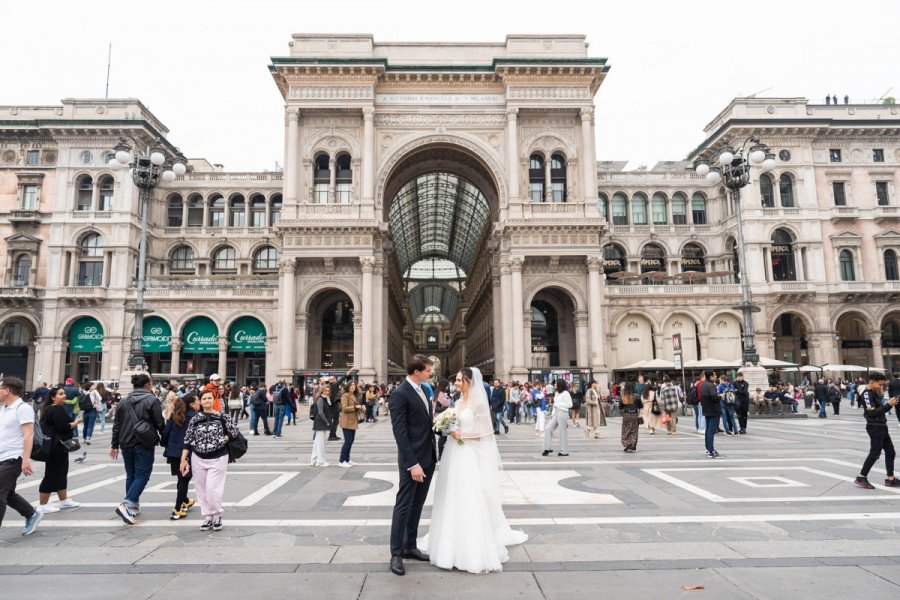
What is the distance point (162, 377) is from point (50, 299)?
20342 mm

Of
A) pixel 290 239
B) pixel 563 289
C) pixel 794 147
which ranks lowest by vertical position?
pixel 563 289

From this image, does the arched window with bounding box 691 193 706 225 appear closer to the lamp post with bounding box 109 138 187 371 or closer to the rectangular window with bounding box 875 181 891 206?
the rectangular window with bounding box 875 181 891 206

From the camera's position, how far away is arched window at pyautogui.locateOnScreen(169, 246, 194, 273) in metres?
52.6

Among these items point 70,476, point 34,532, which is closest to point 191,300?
point 70,476

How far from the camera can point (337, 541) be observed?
259 inches

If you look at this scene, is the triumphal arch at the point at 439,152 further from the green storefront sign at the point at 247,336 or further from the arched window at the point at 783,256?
the arched window at the point at 783,256

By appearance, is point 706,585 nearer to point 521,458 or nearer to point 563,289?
point 521,458

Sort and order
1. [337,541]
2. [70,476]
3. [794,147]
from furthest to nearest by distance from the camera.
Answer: [794,147] → [70,476] → [337,541]

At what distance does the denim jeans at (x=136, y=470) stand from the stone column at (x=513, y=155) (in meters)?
33.7

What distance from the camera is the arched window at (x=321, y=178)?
41.2 meters

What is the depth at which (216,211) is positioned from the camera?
176 ft

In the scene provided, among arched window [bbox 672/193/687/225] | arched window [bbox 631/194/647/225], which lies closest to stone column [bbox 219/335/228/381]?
arched window [bbox 631/194/647/225]

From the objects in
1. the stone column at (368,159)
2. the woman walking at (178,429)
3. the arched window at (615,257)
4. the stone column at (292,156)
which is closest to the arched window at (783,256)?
the arched window at (615,257)

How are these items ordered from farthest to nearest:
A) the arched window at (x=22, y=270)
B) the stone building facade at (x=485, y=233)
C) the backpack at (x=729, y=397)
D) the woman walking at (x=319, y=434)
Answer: the arched window at (x=22, y=270) < the stone building facade at (x=485, y=233) < the backpack at (x=729, y=397) < the woman walking at (x=319, y=434)
